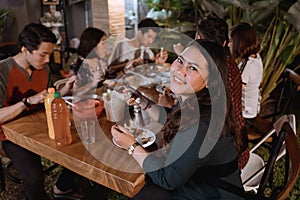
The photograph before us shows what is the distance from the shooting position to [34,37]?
5.83 feet

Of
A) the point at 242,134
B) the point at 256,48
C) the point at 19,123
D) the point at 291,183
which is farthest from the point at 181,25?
the point at 291,183

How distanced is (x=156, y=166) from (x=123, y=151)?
0.20m

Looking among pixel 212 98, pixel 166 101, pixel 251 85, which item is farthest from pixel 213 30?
pixel 212 98

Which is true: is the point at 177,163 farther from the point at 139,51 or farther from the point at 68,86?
the point at 139,51

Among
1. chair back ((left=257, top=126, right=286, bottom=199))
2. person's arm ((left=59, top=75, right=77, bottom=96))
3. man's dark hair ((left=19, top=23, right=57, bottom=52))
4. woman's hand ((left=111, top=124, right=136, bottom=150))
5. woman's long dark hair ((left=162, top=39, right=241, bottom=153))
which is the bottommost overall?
chair back ((left=257, top=126, right=286, bottom=199))

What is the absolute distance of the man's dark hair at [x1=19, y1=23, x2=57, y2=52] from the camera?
177cm

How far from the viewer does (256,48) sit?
2318 mm

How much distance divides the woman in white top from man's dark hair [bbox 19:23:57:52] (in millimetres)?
1286

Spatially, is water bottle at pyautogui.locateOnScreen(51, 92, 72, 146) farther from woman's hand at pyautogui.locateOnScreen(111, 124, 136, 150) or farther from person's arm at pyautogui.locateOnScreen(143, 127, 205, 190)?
person's arm at pyautogui.locateOnScreen(143, 127, 205, 190)

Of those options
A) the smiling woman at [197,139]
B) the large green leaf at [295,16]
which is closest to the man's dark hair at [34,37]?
the smiling woman at [197,139]

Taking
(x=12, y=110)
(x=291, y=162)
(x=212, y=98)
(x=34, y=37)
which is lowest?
(x=291, y=162)

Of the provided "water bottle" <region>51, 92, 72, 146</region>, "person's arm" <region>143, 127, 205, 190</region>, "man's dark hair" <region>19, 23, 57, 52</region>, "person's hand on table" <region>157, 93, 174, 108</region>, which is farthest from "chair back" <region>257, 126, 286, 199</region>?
"man's dark hair" <region>19, 23, 57, 52</region>

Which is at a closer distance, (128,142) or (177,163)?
(177,163)

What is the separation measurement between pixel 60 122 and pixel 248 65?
1470 mm
